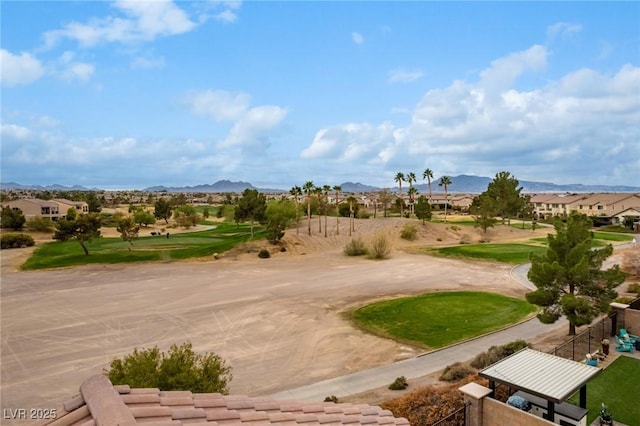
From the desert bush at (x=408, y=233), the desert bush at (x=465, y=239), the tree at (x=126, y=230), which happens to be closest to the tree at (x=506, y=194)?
the desert bush at (x=465, y=239)

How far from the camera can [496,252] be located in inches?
2112

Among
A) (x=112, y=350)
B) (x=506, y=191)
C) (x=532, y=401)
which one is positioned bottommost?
(x=112, y=350)

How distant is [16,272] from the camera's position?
4672cm

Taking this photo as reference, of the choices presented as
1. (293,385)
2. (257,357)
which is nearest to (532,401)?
(293,385)

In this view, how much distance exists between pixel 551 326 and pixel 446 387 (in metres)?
13.1

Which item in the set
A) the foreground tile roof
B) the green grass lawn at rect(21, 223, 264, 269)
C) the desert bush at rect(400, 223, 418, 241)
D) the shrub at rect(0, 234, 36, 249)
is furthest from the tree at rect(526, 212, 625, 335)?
the shrub at rect(0, 234, 36, 249)

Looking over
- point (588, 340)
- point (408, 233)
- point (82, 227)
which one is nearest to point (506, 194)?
point (408, 233)

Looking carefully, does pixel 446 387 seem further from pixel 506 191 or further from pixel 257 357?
pixel 506 191

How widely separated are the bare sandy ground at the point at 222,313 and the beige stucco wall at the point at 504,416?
839cm

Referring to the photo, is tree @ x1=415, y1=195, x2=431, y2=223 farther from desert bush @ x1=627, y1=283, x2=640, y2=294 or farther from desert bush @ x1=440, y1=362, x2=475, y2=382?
desert bush @ x1=440, y1=362, x2=475, y2=382

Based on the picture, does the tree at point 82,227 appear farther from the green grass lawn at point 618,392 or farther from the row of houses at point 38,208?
the green grass lawn at point 618,392

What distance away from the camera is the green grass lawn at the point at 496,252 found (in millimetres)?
49938

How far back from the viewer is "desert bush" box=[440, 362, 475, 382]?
1675 centimetres

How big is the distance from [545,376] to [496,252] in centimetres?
4601
